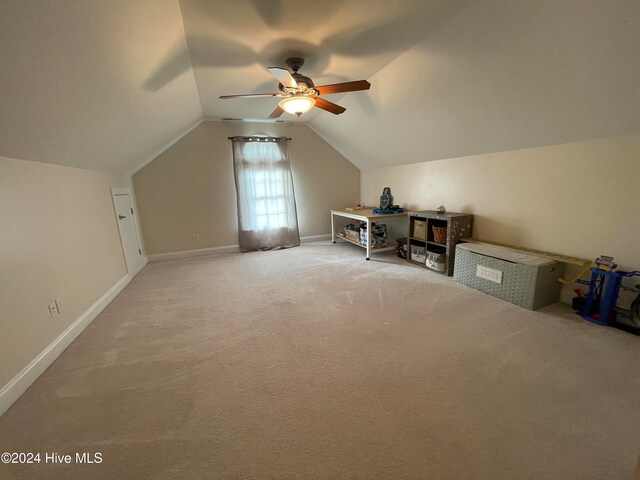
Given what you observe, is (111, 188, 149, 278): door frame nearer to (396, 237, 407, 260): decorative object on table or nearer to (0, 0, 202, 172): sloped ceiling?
(0, 0, 202, 172): sloped ceiling

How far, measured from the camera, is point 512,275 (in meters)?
2.39

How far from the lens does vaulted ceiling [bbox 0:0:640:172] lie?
1.35 meters

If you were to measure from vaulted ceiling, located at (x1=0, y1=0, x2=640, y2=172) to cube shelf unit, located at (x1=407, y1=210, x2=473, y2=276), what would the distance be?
861 millimetres

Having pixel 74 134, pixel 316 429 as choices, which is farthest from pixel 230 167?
pixel 316 429

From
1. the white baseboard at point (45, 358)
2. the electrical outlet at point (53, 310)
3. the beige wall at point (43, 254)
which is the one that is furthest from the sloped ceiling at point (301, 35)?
the white baseboard at point (45, 358)

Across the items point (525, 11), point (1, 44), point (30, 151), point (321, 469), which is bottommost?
point (321, 469)

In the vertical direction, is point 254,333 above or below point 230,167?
below

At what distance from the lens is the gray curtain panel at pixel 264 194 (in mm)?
4461

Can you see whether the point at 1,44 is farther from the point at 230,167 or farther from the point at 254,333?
the point at 230,167

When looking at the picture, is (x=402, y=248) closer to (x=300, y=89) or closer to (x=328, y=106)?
(x=328, y=106)

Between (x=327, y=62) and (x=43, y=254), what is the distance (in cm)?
284

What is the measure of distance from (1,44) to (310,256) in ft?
11.7

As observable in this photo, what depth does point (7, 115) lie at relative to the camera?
1.36m

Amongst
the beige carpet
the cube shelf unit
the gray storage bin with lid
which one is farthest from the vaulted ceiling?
the beige carpet
